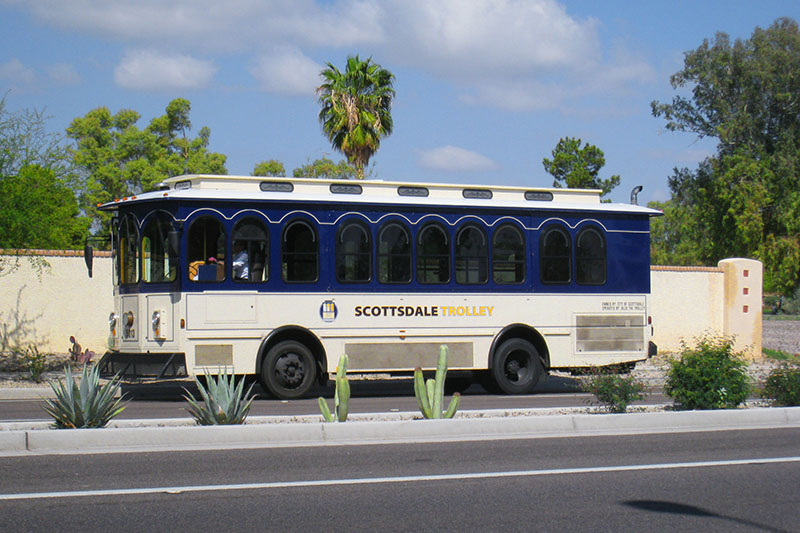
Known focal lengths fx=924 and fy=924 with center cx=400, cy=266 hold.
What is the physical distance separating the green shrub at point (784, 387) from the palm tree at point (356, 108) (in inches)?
935

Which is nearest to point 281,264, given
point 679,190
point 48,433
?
point 48,433

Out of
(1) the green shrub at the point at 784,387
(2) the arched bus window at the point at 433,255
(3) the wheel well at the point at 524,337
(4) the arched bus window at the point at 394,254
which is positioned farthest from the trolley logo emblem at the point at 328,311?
(1) the green shrub at the point at 784,387

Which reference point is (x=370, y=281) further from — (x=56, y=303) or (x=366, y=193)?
(x=56, y=303)

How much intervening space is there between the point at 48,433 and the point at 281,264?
20.7ft

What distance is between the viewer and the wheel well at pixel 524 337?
16812 mm

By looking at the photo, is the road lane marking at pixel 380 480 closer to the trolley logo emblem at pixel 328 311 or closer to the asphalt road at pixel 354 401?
the asphalt road at pixel 354 401

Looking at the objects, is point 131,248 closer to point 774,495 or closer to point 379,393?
point 379,393

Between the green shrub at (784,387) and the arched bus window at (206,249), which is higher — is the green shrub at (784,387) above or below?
below

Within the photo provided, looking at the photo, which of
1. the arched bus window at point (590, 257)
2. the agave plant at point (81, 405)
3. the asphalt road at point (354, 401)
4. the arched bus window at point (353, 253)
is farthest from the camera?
the arched bus window at point (590, 257)

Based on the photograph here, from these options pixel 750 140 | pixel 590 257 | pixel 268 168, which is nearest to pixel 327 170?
pixel 268 168

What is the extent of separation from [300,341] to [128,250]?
11.0 ft

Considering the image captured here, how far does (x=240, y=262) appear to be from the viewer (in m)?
15.4

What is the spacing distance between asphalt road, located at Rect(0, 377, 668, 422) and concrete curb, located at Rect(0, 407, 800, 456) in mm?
1776

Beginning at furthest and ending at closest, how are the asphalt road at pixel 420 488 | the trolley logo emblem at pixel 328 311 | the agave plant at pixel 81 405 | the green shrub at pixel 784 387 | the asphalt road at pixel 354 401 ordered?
the trolley logo emblem at pixel 328 311 → the asphalt road at pixel 354 401 → the green shrub at pixel 784 387 → the agave plant at pixel 81 405 → the asphalt road at pixel 420 488
